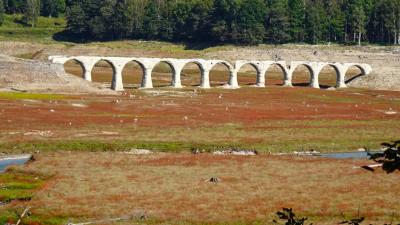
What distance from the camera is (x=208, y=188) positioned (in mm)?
33875

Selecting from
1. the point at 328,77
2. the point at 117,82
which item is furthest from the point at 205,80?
the point at 328,77

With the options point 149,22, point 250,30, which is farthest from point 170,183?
point 149,22

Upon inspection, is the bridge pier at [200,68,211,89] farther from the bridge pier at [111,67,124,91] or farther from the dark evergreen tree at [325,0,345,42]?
the dark evergreen tree at [325,0,345,42]

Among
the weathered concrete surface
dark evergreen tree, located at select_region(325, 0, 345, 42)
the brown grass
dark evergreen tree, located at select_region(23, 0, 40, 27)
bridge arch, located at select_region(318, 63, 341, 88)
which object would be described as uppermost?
dark evergreen tree, located at select_region(23, 0, 40, 27)

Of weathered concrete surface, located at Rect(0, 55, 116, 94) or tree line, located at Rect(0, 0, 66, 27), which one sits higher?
tree line, located at Rect(0, 0, 66, 27)

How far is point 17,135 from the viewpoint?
164 ft

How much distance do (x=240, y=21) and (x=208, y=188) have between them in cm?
11461

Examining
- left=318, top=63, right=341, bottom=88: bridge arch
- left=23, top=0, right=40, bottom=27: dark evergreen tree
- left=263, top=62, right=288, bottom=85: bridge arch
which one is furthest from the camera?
left=23, top=0, right=40, bottom=27: dark evergreen tree

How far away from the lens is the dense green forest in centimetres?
14412

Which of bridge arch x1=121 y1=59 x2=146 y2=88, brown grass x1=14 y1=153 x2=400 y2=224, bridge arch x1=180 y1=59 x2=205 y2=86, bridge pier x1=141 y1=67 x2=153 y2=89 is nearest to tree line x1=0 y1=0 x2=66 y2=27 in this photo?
bridge arch x1=121 y1=59 x2=146 y2=88

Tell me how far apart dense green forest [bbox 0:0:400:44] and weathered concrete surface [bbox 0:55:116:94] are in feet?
193

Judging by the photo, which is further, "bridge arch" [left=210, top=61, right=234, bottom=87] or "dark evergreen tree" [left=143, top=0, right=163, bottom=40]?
"dark evergreen tree" [left=143, top=0, right=163, bottom=40]

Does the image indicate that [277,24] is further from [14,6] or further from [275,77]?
[14,6]

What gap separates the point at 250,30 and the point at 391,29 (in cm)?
2777
